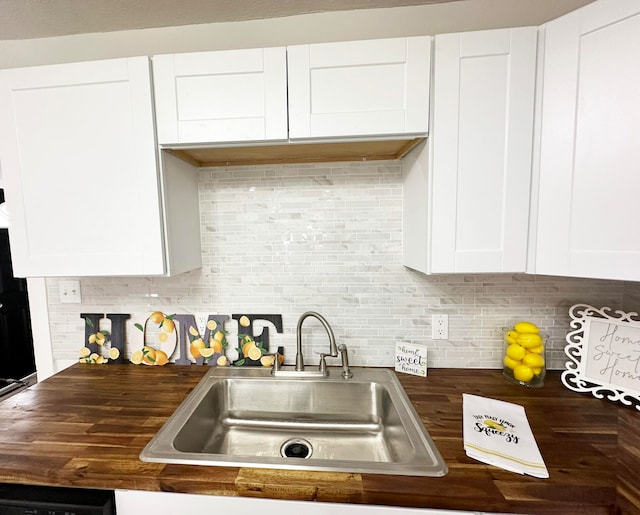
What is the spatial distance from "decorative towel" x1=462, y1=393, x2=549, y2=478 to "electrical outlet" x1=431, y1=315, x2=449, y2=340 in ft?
0.92

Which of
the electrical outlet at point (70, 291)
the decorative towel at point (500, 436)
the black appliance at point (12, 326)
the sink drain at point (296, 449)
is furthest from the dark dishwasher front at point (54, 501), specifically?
the black appliance at point (12, 326)

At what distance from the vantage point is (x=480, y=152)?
963 millimetres

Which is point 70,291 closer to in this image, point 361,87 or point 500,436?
point 361,87

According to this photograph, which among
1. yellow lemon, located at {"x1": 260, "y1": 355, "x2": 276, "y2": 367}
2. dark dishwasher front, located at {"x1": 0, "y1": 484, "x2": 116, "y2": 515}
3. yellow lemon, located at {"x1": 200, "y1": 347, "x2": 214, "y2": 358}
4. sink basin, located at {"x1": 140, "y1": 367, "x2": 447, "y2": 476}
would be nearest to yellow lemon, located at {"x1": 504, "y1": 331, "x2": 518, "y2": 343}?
sink basin, located at {"x1": 140, "y1": 367, "x2": 447, "y2": 476}

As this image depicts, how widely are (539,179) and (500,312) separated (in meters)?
0.62

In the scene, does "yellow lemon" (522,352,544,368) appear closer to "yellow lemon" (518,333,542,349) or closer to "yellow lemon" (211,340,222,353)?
"yellow lemon" (518,333,542,349)

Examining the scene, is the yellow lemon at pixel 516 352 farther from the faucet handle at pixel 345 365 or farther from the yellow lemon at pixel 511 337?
the faucet handle at pixel 345 365

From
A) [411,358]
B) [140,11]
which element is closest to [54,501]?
[411,358]

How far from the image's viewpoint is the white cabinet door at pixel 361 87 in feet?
3.13

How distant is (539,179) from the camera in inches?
37.7

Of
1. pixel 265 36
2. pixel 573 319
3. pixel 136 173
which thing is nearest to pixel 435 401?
pixel 573 319

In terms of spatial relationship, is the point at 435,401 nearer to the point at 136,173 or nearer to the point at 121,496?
the point at 121,496

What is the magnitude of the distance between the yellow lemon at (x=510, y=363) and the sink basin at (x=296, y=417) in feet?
1.59

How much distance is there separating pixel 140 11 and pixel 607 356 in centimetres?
233
